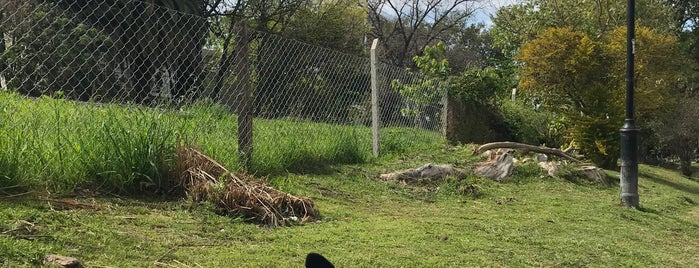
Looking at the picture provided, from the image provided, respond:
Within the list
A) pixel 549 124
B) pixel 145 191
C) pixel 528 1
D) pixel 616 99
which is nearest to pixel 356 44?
pixel 528 1

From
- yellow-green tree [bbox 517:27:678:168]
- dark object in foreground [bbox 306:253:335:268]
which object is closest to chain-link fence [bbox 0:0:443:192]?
dark object in foreground [bbox 306:253:335:268]

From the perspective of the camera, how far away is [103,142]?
3.90m

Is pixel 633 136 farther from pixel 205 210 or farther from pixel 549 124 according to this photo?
pixel 549 124

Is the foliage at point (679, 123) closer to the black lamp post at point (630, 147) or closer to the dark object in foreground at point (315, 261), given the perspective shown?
the black lamp post at point (630, 147)

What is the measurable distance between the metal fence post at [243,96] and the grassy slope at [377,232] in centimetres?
41

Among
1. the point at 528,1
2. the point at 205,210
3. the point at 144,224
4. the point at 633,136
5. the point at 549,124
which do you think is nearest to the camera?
the point at 144,224

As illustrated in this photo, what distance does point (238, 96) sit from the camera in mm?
5109

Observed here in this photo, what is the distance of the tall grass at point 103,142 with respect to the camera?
3490 millimetres

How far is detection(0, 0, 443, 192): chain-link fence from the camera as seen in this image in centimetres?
382

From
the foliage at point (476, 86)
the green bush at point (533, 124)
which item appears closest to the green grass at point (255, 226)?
the foliage at point (476, 86)

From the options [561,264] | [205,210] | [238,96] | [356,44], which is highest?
[356,44]

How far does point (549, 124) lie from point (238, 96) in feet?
39.6

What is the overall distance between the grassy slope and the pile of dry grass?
0.14 meters

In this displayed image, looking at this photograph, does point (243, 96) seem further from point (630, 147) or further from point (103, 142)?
point (630, 147)
